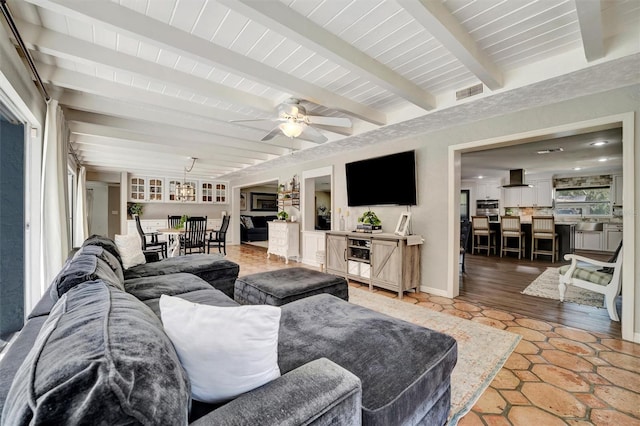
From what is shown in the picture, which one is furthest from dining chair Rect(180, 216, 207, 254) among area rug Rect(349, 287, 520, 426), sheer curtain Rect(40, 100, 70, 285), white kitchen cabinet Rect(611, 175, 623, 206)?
white kitchen cabinet Rect(611, 175, 623, 206)

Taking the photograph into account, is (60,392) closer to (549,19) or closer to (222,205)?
(549,19)

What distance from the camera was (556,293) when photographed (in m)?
3.71

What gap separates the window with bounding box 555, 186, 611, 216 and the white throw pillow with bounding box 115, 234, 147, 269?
35.0ft

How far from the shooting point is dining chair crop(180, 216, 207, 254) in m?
5.72

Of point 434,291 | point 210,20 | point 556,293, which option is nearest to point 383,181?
point 434,291

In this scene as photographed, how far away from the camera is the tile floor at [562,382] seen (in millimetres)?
1559

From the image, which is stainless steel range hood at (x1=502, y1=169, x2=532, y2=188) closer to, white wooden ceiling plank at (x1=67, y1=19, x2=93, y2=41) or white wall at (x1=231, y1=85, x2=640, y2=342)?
white wall at (x1=231, y1=85, x2=640, y2=342)

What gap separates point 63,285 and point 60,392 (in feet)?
3.66

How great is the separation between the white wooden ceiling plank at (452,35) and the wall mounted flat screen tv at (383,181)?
1.65 meters

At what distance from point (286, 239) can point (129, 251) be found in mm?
3259

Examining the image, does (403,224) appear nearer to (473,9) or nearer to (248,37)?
(473,9)

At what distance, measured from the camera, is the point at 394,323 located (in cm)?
161

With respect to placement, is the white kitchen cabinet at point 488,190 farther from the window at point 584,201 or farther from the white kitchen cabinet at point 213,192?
the white kitchen cabinet at point 213,192

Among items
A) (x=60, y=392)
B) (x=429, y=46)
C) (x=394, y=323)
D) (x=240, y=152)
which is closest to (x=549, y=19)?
(x=429, y=46)
